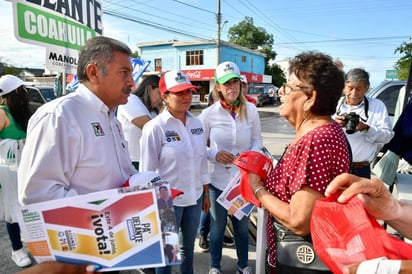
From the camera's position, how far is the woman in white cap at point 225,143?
9.00 feet

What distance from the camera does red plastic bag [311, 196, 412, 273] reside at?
952 mm

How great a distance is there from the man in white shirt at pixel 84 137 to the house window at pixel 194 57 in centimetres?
3193

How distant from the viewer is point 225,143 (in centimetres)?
283

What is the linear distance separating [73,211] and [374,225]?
3.70ft

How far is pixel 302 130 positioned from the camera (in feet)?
4.98

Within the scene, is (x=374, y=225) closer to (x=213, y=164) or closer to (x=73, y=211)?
(x=73, y=211)

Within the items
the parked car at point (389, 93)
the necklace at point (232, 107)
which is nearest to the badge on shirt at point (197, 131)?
the necklace at point (232, 107)

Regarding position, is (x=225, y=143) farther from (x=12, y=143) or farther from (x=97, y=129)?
(x=12, y=143)

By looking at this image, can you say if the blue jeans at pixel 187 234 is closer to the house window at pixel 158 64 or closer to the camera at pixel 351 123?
the camera at pixel 351 123

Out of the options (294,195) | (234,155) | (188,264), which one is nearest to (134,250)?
(294,195)

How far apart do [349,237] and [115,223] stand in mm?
871

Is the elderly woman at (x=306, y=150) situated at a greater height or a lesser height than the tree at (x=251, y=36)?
lesser

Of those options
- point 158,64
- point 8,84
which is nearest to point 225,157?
point 8,84

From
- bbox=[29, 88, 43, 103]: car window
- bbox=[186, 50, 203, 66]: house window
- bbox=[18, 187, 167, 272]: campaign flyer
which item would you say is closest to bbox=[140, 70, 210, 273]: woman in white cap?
bbox=[18, 187, 167, 272]: campaign flyer
